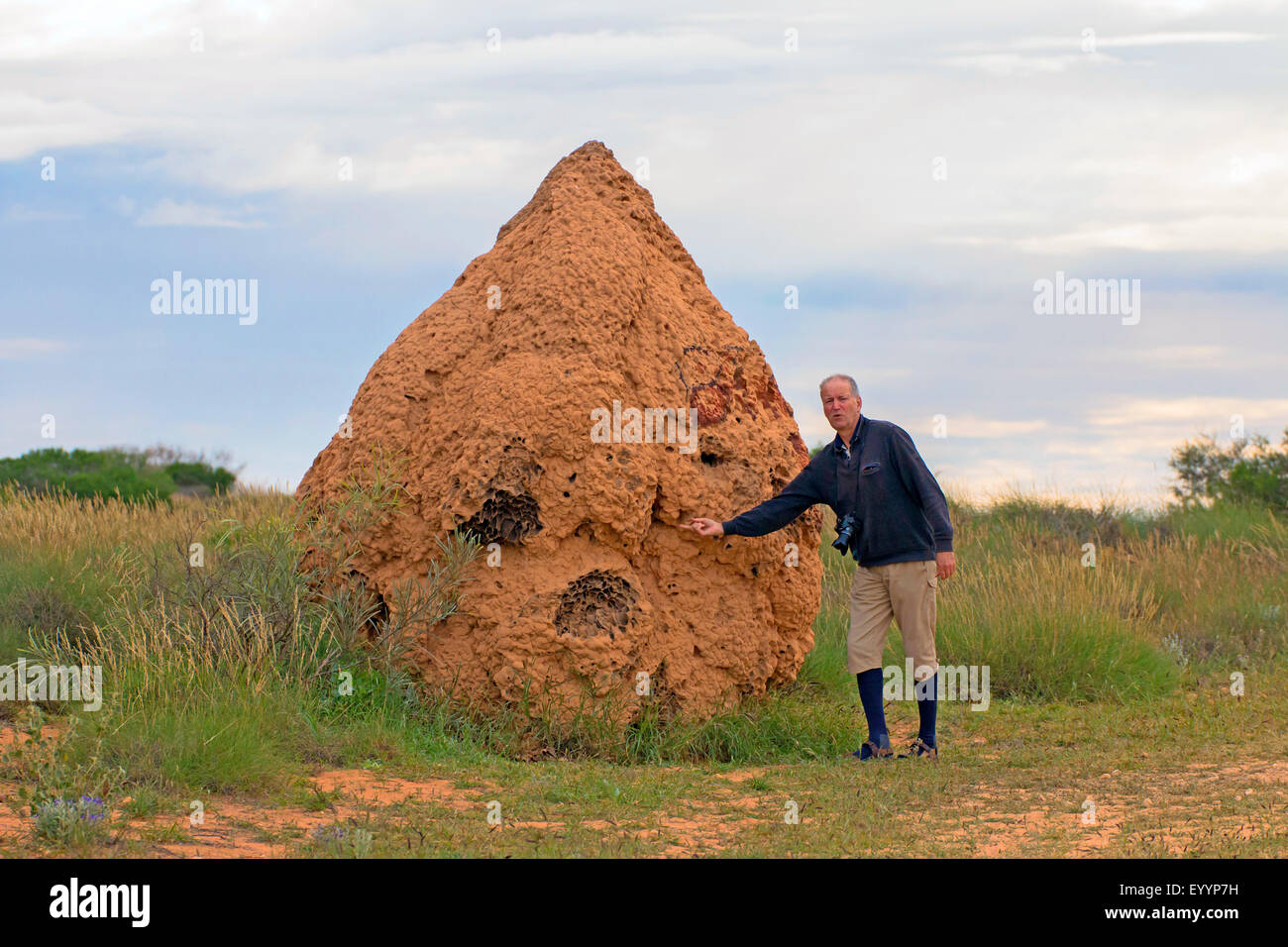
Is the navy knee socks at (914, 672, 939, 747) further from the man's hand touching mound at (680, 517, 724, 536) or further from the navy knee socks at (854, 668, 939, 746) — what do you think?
the man's hand touching mound at (680, 517, 724, 536)

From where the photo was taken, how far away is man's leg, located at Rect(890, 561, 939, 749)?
21.5 ft

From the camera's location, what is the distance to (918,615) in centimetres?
654

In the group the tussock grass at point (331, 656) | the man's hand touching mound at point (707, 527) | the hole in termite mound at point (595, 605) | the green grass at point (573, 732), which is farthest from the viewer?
the man's hand touching mound at point (707, 527)

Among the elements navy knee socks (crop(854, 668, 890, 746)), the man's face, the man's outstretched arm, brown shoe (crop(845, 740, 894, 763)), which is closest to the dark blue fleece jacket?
the man's outstretched arm

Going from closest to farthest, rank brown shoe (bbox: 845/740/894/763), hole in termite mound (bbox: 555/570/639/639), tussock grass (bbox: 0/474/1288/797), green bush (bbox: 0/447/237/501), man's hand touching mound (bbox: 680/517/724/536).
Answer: tussock grass (bbox: 0/474/1288/797) < hole in termite mound (bbox: 555/570/639/639) < man's hand touching mound (bbox: 680/517/724/536) < brown shoe (bbox: 845/740/894/763) < green bush (bbox: 0/447/237/501)

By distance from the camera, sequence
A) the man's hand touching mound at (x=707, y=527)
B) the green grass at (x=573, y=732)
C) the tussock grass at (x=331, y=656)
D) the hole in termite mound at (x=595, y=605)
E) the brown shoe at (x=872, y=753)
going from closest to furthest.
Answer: the green grass at (x=573, y=732) < the tussock grass at (x=331, y=656) < the hole in termite mound at (x=595, y=605) < the man's hand touching mound at (x=707, y=527) < the brown shoe at (x=872, y=753)

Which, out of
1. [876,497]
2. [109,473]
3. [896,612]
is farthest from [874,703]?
[109,473]

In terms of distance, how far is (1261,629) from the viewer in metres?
11.0

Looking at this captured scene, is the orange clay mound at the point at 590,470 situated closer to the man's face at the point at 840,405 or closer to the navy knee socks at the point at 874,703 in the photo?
the man's face at the point at 840,405

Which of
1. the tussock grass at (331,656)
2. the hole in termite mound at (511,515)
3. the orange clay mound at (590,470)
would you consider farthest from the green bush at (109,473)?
the hole in termite mound at (511,515)

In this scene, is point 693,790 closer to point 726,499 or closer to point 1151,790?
point 726,499

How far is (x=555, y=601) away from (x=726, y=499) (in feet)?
3.79

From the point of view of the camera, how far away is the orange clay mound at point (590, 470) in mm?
6383

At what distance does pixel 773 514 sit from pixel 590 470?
1.03 meters
